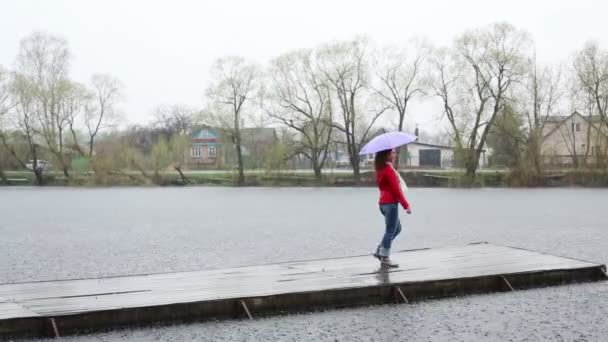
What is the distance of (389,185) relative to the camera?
9562mm

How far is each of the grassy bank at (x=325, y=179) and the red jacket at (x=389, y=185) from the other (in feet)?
149

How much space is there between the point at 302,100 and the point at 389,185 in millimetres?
51131

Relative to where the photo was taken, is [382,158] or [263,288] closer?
[263,288]

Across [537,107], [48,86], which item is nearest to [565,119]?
[537,107]

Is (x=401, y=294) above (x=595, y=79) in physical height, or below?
below

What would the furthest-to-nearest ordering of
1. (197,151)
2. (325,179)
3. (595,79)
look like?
(197,151) < (325,179) < (595,79)

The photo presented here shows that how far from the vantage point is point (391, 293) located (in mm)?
8500

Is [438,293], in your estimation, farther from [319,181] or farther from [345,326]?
[319,181]

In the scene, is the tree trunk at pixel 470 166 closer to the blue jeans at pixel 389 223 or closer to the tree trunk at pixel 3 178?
the tree trunk at pixel 3 178

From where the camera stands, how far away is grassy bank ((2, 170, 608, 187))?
52.5 meters

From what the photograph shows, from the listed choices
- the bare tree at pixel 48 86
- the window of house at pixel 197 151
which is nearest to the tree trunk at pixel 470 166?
the bare tree at pixel 48 86

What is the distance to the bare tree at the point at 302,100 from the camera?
59.9 meters

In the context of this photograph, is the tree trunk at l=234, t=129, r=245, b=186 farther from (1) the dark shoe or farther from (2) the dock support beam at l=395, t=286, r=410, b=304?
(2) the dock support beam at l=395, t=286, r=410, b=304

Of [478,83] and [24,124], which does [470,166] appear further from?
[24,124]
